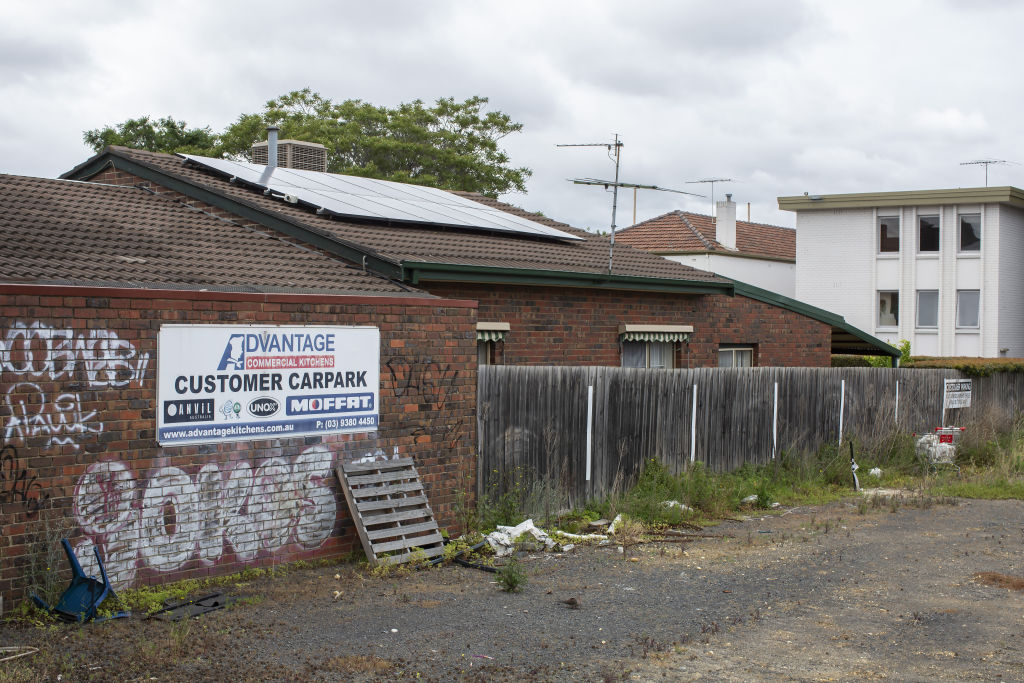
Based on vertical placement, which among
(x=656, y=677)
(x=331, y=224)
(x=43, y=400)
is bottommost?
(x=656, y=677)

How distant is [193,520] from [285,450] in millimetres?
1029

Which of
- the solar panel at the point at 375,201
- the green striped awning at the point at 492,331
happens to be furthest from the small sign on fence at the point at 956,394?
the green striped awning at the point at 492,331

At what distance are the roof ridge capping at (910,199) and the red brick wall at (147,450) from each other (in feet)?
85.3

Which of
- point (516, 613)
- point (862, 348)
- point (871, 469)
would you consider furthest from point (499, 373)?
point (862, 348)

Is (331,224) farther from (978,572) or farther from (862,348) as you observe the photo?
(862,348)

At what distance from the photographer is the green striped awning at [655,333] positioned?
14.9 m

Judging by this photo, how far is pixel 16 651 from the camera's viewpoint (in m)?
6.50

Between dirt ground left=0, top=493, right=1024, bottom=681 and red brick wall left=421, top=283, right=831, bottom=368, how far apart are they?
394 centimetres

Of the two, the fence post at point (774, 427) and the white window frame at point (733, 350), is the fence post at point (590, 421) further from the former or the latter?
the white window frame at point (733, 350)

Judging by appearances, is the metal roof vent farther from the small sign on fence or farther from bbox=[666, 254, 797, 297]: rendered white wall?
bbox=[666, 254, 797, 297]: rendered white wall

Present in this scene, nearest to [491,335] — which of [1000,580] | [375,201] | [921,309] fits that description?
[375,201]

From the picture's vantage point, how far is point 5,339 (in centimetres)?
727

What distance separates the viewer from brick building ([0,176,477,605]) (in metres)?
7.44

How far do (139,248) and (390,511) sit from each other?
370 centimetres
